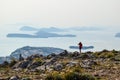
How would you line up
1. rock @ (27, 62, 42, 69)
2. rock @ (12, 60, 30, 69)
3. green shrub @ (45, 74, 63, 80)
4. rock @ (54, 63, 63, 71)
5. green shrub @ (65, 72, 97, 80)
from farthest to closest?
rock @ (12, 60, 30, 69)
rock @ (27, 62, 42, 69)
rock @ (54, 63, 63, 71)
green shrub @ (45, 74, 63, 80)
green shrub @ (65, 72, 97, 80)

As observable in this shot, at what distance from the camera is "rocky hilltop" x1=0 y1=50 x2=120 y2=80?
28109mm

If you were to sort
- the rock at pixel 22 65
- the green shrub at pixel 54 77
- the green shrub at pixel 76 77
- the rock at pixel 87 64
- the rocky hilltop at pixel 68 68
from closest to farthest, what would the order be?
the green shrub at pixel 76 77
the green shrub at pixel 54 77
the rocky hilltop at pixel 68 68
the rock at pixel 87 64
the rock at pixel 22 65

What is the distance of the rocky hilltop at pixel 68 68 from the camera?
92.2ft

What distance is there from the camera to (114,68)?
3369 cm

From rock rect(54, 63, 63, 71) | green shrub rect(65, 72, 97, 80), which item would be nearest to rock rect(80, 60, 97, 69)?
rock rect(54, 63, 63, 71)

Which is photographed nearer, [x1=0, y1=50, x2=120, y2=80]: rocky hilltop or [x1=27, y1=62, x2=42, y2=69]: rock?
[x1=0, y1=50, x2=120, y2=80]: rocky hilltop

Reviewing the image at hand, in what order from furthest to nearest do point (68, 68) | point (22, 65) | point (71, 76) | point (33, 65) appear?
point (22, 65) < point (33, 65) < point (68, 68) < point (71, 76)

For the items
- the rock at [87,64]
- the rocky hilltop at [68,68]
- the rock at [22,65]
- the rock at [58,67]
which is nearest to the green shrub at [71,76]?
the rocky hilltop at [68,68]

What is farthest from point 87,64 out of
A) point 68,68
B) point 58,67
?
point 68,68

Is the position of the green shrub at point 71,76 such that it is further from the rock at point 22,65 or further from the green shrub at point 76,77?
the rock at point 22,65

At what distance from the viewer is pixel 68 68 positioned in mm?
33344

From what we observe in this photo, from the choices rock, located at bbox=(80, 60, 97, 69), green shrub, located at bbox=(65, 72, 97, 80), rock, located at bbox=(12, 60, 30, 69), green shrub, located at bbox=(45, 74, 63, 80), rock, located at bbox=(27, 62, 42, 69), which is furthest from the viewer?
rock, located at bbox=(12, 60, 30, 69)

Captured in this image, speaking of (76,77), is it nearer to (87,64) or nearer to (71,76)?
(71,76)

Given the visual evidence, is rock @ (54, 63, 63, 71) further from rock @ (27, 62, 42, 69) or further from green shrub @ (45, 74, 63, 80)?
green shrub @ (45, 74, 63, 80)
